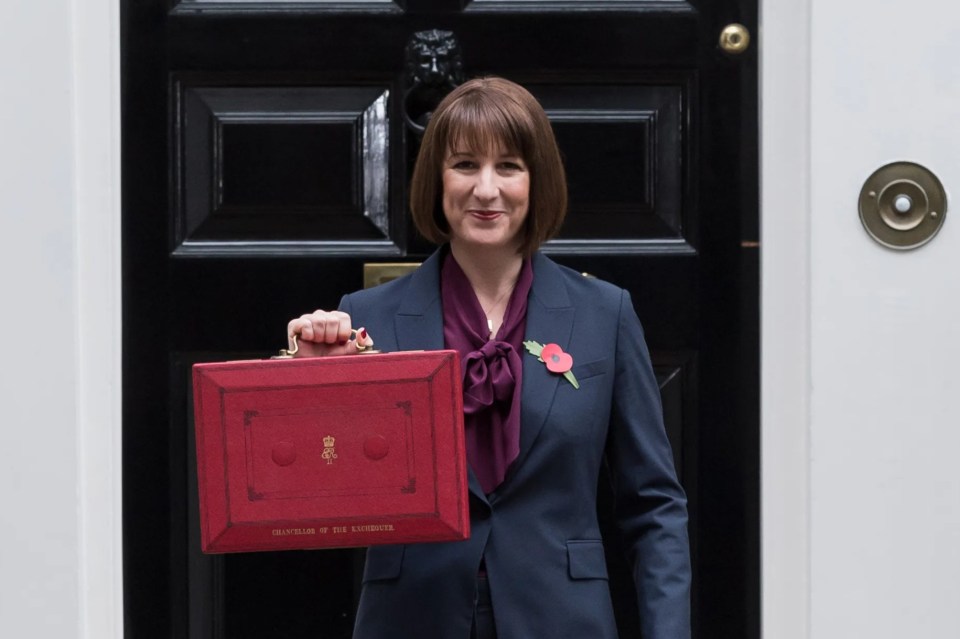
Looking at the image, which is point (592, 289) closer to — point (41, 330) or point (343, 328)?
point (343, 328)

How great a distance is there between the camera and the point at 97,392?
2.89 metres

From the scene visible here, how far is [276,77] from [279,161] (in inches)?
6.6

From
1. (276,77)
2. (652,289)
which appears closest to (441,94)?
(276,77)

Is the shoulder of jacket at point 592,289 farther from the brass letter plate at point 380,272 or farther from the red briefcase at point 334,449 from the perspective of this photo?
the brass letter plate at point 380,272

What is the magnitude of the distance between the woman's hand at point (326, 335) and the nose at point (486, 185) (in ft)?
0.87

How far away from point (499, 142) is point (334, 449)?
51 cm

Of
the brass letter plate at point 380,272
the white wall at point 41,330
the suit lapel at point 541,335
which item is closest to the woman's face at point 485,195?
the suit lapel at point 541,335

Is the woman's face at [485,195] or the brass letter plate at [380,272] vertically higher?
the woman's face at [485,195]

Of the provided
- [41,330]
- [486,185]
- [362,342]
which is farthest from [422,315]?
[41,330]
